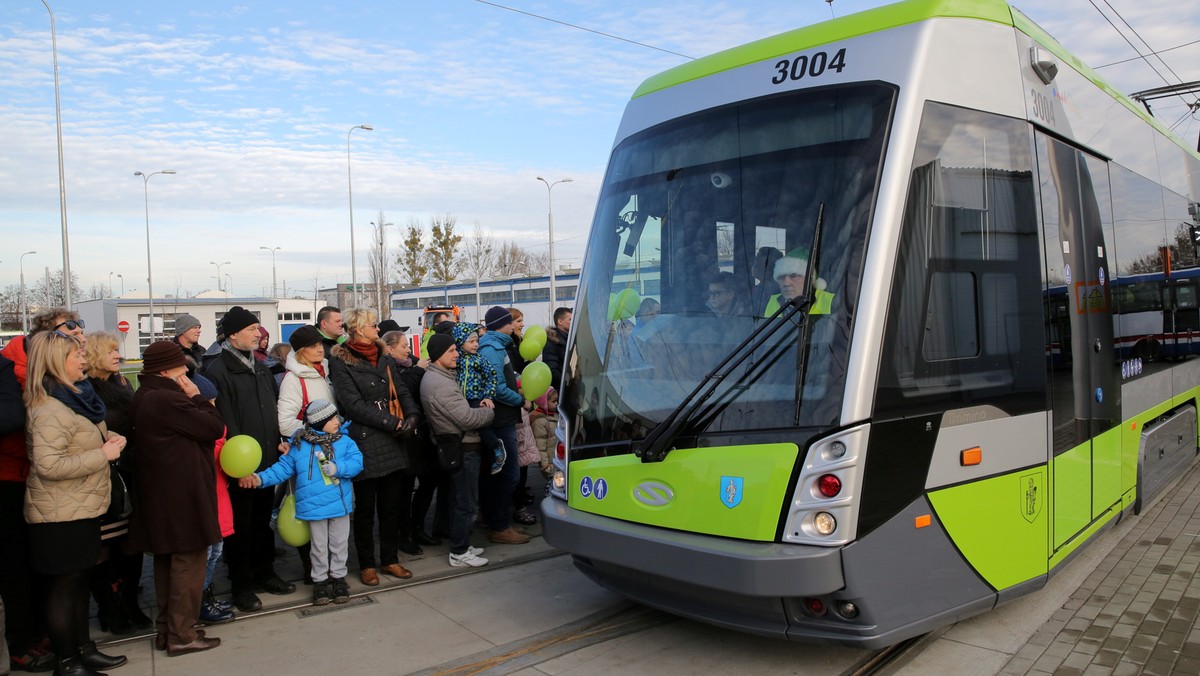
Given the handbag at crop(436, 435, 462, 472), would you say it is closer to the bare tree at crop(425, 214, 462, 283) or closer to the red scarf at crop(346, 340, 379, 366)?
the red scarf at crop(346, 340, 379, 366)

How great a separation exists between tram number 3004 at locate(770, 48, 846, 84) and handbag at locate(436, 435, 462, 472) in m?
3.58

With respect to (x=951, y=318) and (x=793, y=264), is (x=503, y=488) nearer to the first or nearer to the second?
(x=793, y=264)

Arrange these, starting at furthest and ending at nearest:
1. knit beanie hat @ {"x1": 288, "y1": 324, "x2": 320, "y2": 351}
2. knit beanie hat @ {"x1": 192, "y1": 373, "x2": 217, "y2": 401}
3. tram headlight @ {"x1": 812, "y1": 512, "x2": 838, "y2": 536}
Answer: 1. knit beanie hat @ {"x1": 288, "y1": 324, "x2": 320, "y2": 351}
2. knit beanie hat @ {"x1": 192, "y1": 373, "x2": 217, "y2": 401}
3. tram headlight @ {"x1": 812, "y1": 512, "x2": 838, "y2": 536}

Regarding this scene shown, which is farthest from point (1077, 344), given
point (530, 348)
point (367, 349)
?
point (367, 349)

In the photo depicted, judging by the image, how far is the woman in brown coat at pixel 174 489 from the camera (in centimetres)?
477

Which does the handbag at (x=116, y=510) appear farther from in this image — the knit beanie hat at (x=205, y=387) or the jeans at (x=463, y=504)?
the jeans at (x=463, y=504)

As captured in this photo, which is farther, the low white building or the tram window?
the low white building

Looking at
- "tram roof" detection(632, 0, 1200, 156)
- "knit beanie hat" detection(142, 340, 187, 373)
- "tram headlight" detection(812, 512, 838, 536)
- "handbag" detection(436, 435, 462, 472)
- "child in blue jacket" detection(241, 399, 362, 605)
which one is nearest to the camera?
"tram headlight" detection(812, 512, 838, 536)

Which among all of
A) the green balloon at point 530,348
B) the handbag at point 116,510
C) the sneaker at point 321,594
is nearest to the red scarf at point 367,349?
the sneaker at point 321,594

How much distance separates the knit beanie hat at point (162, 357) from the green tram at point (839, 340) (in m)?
2.33

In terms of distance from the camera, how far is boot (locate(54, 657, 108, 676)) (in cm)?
443

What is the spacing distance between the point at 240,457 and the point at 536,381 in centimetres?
235

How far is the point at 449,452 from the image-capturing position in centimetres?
641

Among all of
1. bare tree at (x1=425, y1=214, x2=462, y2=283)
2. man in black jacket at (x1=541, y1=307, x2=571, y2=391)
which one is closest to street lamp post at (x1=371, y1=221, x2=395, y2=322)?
bare tree at (x1=425, y1=214, x2=462, y2=283)
